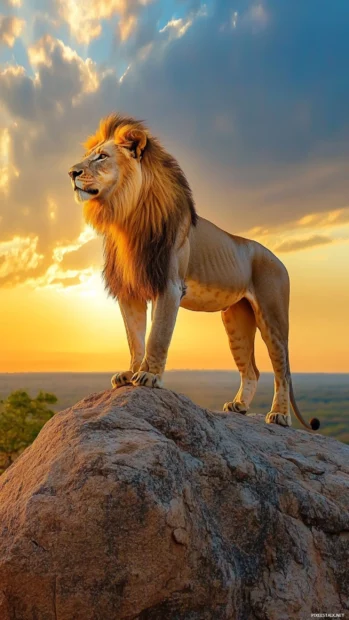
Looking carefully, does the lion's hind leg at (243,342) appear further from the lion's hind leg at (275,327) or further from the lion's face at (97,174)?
the lion's face at (97,174)

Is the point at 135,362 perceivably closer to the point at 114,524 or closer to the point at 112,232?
the point at 112,232

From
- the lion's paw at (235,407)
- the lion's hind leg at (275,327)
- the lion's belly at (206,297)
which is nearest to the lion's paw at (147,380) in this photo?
the lion's belly at (206,297)

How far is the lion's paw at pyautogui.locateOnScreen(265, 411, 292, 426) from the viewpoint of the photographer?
6.47 meters

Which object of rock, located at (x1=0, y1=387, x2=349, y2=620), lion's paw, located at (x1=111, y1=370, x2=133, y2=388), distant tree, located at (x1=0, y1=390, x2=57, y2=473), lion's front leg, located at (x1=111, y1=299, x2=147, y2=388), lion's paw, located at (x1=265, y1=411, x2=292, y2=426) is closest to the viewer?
rock, located at (x1=0, y1=387, x2=349, y2=620)

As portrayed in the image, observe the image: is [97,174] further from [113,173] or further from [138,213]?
[138,213]

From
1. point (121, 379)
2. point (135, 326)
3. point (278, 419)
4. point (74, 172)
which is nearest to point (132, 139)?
point (74, 172)

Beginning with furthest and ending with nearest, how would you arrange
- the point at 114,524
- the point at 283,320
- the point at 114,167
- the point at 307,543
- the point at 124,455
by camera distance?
1. the point at 283,320
2. the point at 114,167
3. the point at 307,543
4. the point at 124,455
5. the point at 114,524

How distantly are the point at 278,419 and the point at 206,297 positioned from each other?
4.81ft

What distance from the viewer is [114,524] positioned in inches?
140

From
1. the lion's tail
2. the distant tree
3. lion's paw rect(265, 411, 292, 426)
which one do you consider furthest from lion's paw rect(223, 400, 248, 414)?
the distant tree

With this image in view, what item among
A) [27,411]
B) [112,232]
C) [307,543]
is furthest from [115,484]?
[27,411]

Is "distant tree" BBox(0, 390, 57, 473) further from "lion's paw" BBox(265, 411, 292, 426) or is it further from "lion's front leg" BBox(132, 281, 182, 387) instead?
"lion's front leg" BBox(132, 281, 182, 387)

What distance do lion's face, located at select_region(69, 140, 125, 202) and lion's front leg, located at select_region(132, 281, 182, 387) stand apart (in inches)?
36.4

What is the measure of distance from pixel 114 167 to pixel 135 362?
1613 millimetres
